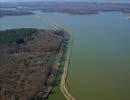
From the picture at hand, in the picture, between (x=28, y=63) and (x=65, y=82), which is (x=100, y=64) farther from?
(x=28, y=63)

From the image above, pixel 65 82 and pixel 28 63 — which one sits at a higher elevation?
pixel 65 82

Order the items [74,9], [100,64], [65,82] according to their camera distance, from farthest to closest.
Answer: [74,9], [100,64], [65,82]

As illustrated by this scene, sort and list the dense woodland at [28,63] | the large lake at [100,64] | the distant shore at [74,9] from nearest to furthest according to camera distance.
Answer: the dense woodland at [28,63] < the large lake at [100,64] < the distant shore at [74,9]

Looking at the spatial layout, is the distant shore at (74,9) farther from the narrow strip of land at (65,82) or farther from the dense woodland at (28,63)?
the narrow strip of land at (65,82)

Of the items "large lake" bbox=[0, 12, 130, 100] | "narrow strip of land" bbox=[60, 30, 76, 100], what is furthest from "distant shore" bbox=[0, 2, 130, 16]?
"narrow strip of land" bbox=[60, 30, 76, 100]

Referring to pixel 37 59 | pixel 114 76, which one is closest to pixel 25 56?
pixel 37 59

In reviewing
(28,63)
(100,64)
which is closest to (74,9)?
(100,64)

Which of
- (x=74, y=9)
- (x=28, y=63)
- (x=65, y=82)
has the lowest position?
(x=74, y=9)

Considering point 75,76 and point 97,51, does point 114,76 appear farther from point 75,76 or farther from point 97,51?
point 97,51

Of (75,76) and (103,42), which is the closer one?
(75,76)

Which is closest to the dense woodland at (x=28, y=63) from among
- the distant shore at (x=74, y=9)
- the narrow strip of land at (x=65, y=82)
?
the narrow strip of land at (x=65, y=82)

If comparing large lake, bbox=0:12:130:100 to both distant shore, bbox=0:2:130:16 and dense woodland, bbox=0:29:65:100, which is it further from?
distant shore, bbox=0:2:130:16
